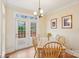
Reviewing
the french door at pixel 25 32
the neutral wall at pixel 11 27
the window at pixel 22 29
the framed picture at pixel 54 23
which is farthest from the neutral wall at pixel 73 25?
the neutral wall at pixel 11 27

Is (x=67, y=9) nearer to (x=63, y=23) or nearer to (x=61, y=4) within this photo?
(x=61, y=4)

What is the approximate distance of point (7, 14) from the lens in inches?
179

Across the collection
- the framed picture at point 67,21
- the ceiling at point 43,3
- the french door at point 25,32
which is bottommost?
the french door at point 25,32

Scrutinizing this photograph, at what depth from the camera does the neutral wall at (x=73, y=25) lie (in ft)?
14.0

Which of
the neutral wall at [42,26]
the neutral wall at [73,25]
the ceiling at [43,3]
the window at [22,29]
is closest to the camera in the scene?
the neutral wall at [73,25]

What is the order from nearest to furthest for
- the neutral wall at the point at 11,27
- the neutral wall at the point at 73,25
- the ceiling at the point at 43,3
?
the neutral wall at the point at 73,25
the ceiling at the point at 43,3
the neutral wall at the point at 11,27

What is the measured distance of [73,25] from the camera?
4.40m

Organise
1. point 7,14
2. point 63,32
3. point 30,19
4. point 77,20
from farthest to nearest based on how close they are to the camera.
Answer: point 30,19, point 63,32, point 7,14, point 77,20

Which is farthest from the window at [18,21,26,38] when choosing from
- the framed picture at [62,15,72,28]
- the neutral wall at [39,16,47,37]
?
the framed picture at [62,15,72,28]

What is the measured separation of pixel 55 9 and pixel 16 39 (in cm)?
232

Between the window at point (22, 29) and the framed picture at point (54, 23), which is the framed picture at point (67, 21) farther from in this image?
the window at point (22, 29)

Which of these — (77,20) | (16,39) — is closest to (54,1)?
(77,20)

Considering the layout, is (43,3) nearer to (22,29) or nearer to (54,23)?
(54,23)

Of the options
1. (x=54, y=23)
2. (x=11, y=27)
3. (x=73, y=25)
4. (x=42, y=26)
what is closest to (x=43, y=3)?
(x=42, y=26)
